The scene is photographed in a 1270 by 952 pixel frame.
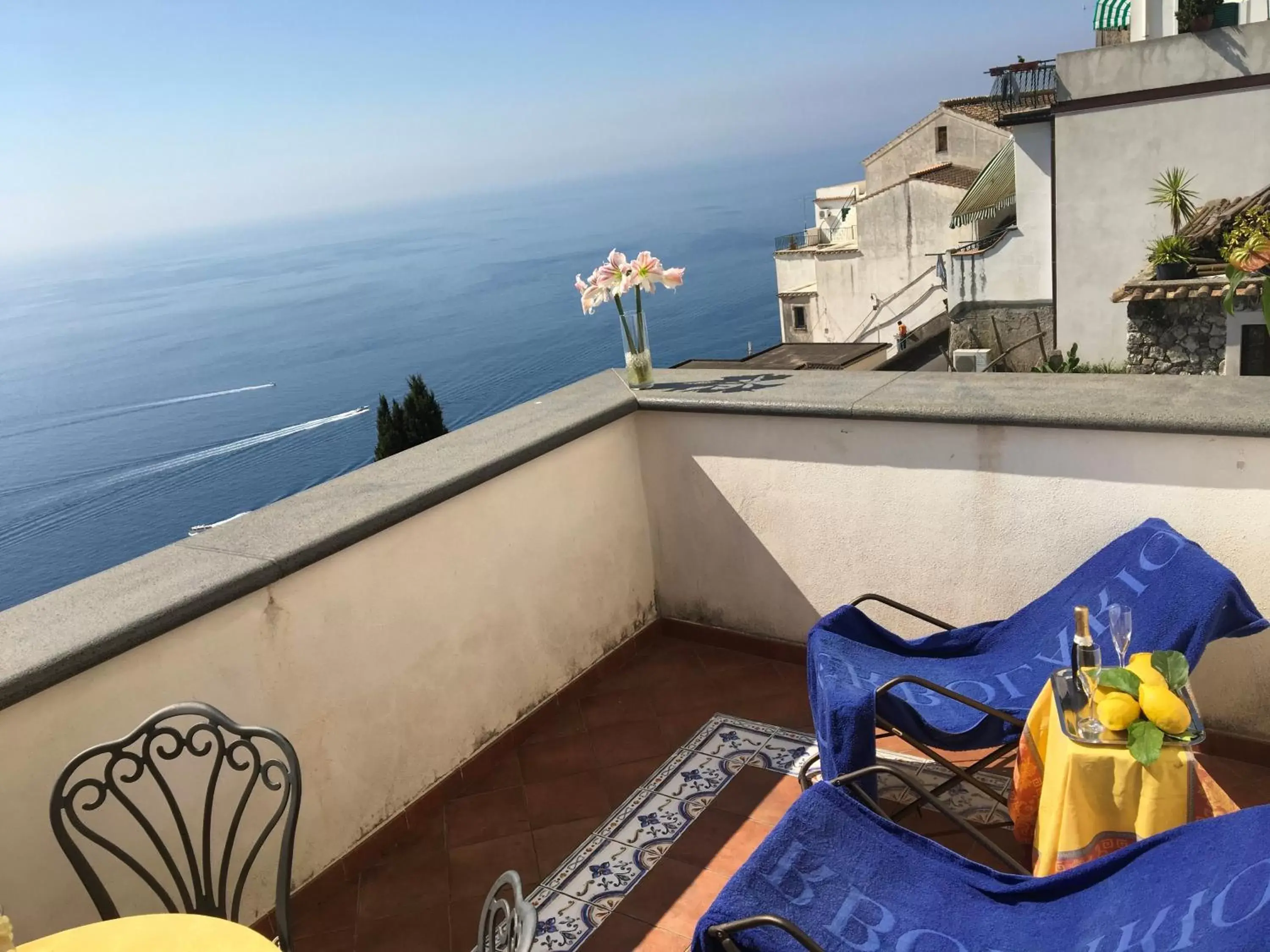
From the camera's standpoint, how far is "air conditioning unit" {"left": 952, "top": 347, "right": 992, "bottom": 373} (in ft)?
57.9

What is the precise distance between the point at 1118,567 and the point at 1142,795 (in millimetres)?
805

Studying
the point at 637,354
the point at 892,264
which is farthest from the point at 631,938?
the point at 892,264

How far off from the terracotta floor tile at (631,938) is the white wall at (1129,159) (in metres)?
16.7

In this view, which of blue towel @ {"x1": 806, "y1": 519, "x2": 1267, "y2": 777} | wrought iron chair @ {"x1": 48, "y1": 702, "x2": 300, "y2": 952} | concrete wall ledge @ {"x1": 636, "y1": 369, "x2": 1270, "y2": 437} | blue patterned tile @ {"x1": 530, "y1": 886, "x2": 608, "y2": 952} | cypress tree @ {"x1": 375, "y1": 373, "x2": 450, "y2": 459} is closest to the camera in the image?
wrought iron chair @ {"x1": 48, "y1": 702, "x2": 300, "y2": 952}

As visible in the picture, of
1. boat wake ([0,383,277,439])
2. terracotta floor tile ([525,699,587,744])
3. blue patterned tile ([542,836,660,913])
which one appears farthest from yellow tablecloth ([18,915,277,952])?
boat wake ([0,383,277,439])

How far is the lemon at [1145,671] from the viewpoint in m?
1.84

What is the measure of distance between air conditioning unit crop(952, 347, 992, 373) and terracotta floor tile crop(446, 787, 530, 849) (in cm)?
1630

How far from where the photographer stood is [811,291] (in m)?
33.3

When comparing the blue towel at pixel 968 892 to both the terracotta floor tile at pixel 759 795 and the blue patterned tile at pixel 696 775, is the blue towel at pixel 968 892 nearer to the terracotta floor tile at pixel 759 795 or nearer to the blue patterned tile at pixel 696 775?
the terracotta floor tile at pixel 759 795

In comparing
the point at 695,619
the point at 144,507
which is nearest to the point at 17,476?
the point at 144,507

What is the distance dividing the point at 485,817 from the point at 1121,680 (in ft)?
5.96

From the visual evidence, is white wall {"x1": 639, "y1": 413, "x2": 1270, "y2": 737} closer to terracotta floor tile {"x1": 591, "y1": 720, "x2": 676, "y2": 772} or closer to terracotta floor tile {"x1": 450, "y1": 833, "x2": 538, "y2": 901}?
terracotta floor tile {"x1": 591, "y1": 720, "x2": 676, "y2": 772}

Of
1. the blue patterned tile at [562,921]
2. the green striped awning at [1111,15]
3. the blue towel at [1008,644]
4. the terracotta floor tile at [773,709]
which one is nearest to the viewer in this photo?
the blue towel at [1008,644]

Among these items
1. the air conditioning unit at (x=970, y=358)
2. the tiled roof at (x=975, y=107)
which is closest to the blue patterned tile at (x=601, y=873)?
the air conditioning unit at (x=970, y=358)
